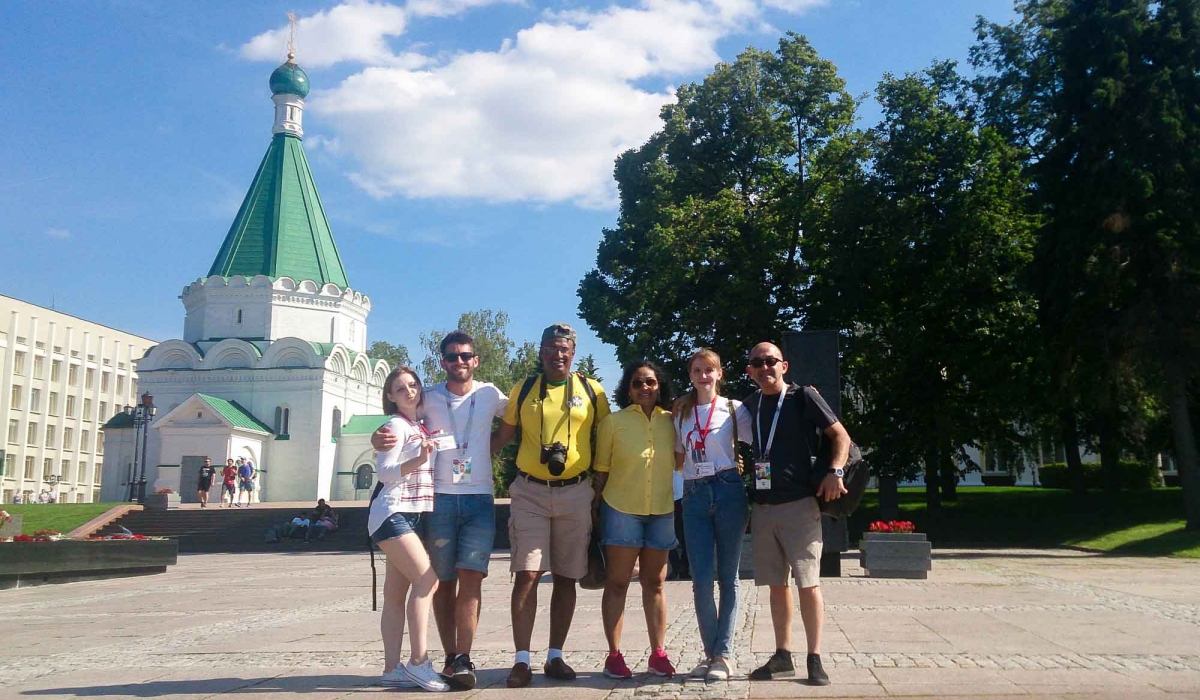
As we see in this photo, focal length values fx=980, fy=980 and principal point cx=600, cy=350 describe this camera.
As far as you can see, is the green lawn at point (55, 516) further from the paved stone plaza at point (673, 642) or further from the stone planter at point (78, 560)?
the paved stone plaza at point (673, 642)

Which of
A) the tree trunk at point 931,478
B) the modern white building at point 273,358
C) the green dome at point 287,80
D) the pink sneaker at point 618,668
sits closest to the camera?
the pink sneaker at point 618,668

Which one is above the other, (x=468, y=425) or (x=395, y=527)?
(x=468, y=425)

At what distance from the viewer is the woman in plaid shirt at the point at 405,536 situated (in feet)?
17.7

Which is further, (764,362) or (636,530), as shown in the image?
(764,362)

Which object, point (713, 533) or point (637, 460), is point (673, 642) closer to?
point (713, 533)

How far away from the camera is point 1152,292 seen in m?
22.0

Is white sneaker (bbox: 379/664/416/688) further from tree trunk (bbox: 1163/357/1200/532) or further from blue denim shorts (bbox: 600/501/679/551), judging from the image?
tree trunk (bbox: 1163/357/1200/532)

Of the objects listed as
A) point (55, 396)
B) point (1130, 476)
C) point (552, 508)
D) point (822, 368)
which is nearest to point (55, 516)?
point (822, 368)

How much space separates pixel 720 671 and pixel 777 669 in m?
0.36

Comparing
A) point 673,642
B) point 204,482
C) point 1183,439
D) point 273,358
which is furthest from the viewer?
point 273,358

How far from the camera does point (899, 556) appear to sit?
44.9 ft

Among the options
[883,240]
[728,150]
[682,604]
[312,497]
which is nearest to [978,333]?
[883,240]

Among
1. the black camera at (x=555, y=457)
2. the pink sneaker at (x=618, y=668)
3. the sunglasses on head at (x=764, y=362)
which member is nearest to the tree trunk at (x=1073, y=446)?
the sunglasses on head at (x=764, y=362)

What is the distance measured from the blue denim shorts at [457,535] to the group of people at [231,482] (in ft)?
107
